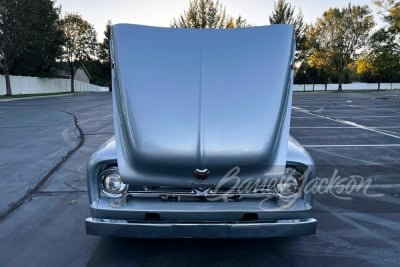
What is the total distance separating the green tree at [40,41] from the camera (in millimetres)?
33625

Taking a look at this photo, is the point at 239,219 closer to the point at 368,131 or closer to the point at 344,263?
the point at 344,263

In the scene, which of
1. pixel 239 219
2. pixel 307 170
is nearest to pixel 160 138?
pixel 239 219

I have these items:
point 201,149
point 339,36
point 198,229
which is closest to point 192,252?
point 198,229

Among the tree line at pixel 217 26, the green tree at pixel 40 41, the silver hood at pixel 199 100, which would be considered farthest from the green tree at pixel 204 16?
the silver hood at pixel 199 100

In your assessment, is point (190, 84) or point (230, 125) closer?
point (230, 125)

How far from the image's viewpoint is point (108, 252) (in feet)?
10.9

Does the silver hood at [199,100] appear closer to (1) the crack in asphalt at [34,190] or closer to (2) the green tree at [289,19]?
(1) the crack in asphalt at [34,190]

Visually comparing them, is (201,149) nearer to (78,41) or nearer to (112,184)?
(112,184)

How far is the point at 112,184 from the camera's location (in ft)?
9.61

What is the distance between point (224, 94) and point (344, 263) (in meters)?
1.82

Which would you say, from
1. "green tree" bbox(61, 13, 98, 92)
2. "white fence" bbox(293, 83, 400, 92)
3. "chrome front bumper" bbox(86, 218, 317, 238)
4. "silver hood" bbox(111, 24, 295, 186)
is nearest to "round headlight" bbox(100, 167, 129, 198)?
"silver hood" bbox(111, 24, 295, 186)

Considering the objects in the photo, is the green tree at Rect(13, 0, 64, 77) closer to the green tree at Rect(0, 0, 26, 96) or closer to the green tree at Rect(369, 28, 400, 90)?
the green tree at Rect(0, 0, 26, 96)

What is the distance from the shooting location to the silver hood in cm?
279

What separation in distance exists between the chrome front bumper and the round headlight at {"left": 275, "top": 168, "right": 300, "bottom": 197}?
0.85ft
